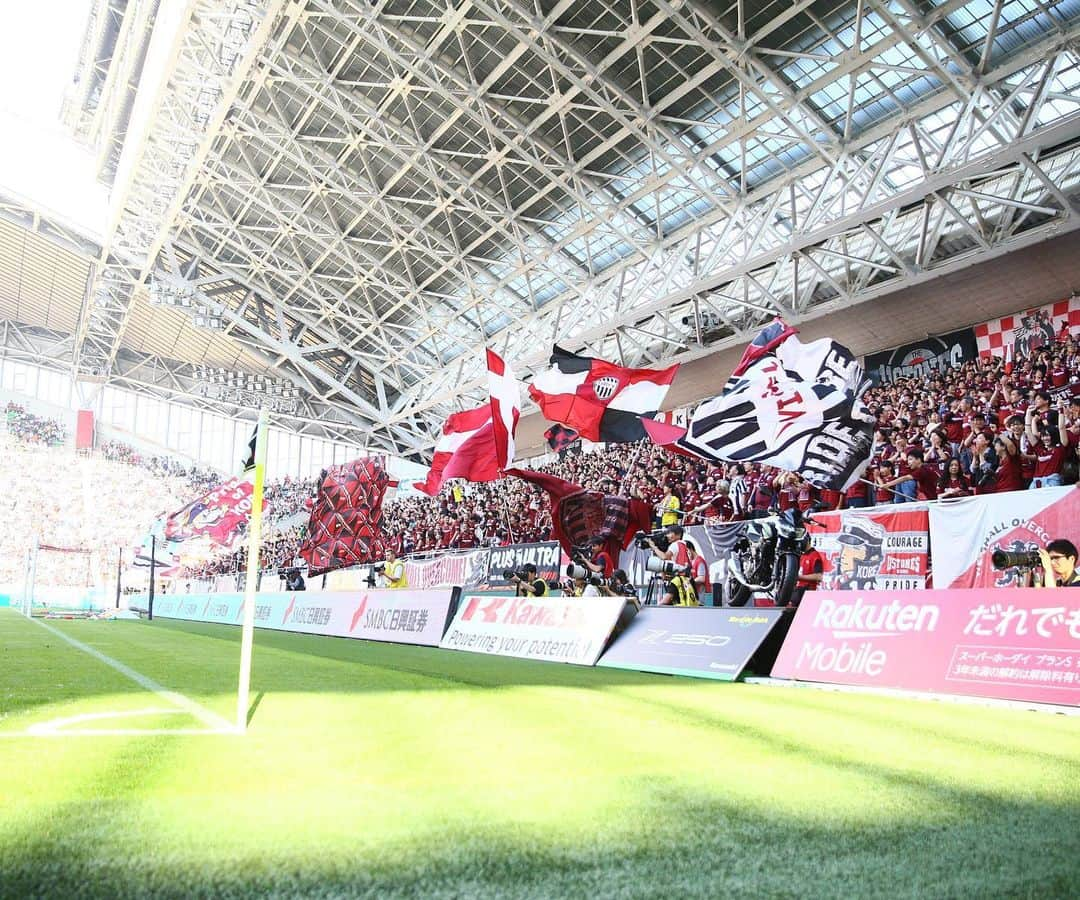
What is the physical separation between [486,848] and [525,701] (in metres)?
4.07

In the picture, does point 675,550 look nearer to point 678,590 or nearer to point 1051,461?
point 678,590

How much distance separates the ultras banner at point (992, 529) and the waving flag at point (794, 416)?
1314 millimetres

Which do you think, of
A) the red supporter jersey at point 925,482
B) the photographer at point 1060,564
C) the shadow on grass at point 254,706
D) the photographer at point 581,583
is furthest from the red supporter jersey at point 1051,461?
the shadow on grass at point 254,706

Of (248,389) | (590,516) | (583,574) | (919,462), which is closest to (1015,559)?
(919,462)

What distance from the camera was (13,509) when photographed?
170 ft

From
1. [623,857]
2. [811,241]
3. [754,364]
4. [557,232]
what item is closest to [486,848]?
[623,857]

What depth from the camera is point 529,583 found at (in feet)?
54.0

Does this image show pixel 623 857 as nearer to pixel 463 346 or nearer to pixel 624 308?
pixel 624 308

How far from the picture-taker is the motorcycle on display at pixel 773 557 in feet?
35.2

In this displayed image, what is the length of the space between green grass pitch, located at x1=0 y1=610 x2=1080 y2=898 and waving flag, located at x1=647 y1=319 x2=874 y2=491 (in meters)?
5.31

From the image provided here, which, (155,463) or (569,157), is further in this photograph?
(155,463)

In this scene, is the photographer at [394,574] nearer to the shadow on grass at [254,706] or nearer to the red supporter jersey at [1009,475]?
the red supporter jersey at [1009,475]

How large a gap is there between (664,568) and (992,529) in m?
4.92

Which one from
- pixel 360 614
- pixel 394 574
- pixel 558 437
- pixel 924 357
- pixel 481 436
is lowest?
pixel 360 614
